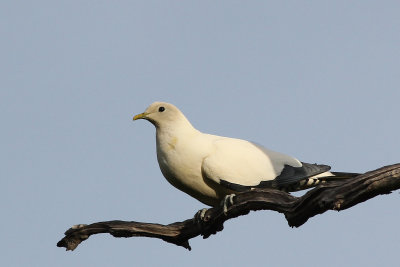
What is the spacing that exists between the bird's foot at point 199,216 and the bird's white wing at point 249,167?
497mm

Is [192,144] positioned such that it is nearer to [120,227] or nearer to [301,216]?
[120,227]

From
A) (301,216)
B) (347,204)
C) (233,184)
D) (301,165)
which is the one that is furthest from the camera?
(301,165)

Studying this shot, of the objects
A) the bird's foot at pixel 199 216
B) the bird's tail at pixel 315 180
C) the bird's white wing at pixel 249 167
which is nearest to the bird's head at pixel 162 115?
the bird's white wing at pixel 249 167

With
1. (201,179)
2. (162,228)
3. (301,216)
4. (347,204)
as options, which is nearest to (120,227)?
(162,228)

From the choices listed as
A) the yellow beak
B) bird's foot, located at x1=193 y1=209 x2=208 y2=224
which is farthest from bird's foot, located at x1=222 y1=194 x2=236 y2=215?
the yellow beak

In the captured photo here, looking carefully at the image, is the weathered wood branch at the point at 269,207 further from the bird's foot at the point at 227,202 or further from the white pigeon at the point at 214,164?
the white pigeon at the point at 214,164

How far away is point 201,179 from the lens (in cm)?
873

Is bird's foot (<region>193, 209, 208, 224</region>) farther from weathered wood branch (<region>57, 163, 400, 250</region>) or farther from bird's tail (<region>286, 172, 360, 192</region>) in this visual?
bird's tail (<region>286, 172, 360, 192</region>)

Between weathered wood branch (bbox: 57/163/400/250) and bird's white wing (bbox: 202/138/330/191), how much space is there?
1.79 feet

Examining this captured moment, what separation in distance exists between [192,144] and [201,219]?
106 centimetres

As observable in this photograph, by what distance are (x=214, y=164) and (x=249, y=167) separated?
0.62m

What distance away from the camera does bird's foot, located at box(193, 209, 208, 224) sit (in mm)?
8328

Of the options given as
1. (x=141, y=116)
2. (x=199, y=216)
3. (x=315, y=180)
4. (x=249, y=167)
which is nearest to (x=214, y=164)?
(x=249, y=167)

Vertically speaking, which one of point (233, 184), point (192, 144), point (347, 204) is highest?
point (192, 144)
